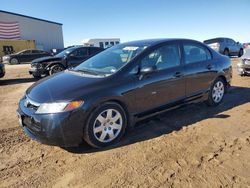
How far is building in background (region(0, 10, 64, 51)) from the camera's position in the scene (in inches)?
1569

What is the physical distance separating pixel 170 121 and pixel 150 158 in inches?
62.0

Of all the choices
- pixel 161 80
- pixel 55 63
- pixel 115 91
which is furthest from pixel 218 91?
pixel 55 63

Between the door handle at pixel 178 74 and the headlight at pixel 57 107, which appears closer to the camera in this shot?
the headlight at pixel 57 107

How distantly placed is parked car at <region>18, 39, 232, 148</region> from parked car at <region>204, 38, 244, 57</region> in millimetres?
15575

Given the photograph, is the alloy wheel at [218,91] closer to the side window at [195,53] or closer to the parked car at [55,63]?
the side window at [195,53]

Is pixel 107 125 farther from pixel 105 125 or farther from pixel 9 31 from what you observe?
pixel 9 31

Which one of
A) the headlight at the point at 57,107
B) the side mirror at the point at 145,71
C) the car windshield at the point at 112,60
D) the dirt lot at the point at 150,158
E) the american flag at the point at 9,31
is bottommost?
the dirt lot at the point at 150,158

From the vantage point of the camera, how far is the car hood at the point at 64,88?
372 centimetres

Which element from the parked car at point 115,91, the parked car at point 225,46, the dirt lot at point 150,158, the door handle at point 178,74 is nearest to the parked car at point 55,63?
the dirt lot at point 150,158

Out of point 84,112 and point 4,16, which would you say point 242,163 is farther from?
point 4,16

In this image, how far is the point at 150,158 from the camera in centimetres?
363

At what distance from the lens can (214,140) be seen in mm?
4145

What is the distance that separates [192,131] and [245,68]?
21.7 ft

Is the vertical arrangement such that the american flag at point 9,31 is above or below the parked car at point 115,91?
above
